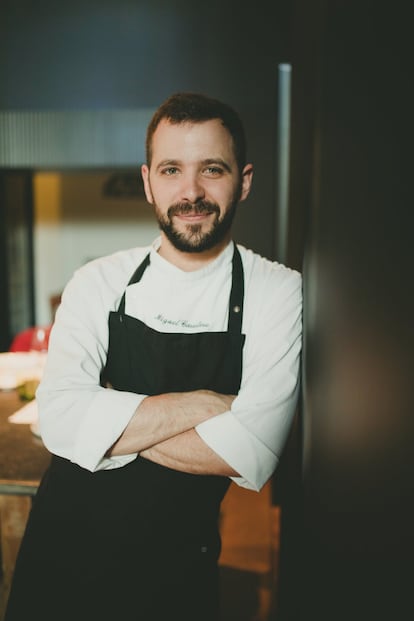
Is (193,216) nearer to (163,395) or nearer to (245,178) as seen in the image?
(245,178)

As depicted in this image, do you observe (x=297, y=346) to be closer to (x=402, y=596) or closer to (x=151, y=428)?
(x=151, y=428)

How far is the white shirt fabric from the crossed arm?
22 mm

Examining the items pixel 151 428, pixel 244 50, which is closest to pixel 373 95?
pixel 151 428

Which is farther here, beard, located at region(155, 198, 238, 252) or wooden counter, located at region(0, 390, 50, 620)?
wooden counter, located at region(0, 390, 50, 620)

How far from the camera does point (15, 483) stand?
59.4 inches

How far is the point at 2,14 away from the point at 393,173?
10.7 ft

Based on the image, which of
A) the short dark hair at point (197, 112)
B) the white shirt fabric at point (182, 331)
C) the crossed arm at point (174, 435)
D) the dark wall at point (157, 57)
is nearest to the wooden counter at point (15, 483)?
the white shirt fabric at point (182, 331)

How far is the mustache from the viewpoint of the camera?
4.53ft

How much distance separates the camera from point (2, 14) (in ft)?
10.2

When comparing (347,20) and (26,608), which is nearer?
(347,20)

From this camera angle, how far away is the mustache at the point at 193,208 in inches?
54.4

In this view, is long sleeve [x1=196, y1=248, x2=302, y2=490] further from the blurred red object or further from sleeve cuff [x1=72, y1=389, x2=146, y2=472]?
the blurred red object

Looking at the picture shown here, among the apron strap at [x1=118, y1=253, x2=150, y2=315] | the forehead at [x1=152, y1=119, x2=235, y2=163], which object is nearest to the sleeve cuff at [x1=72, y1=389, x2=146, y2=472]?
the apron strap at [x1=118, y1=253, x2=150, y2=315]

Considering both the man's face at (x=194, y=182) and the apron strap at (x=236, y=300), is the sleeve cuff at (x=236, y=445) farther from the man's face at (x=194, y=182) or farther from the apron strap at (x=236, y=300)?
the man's face at (x=194, y=182)
